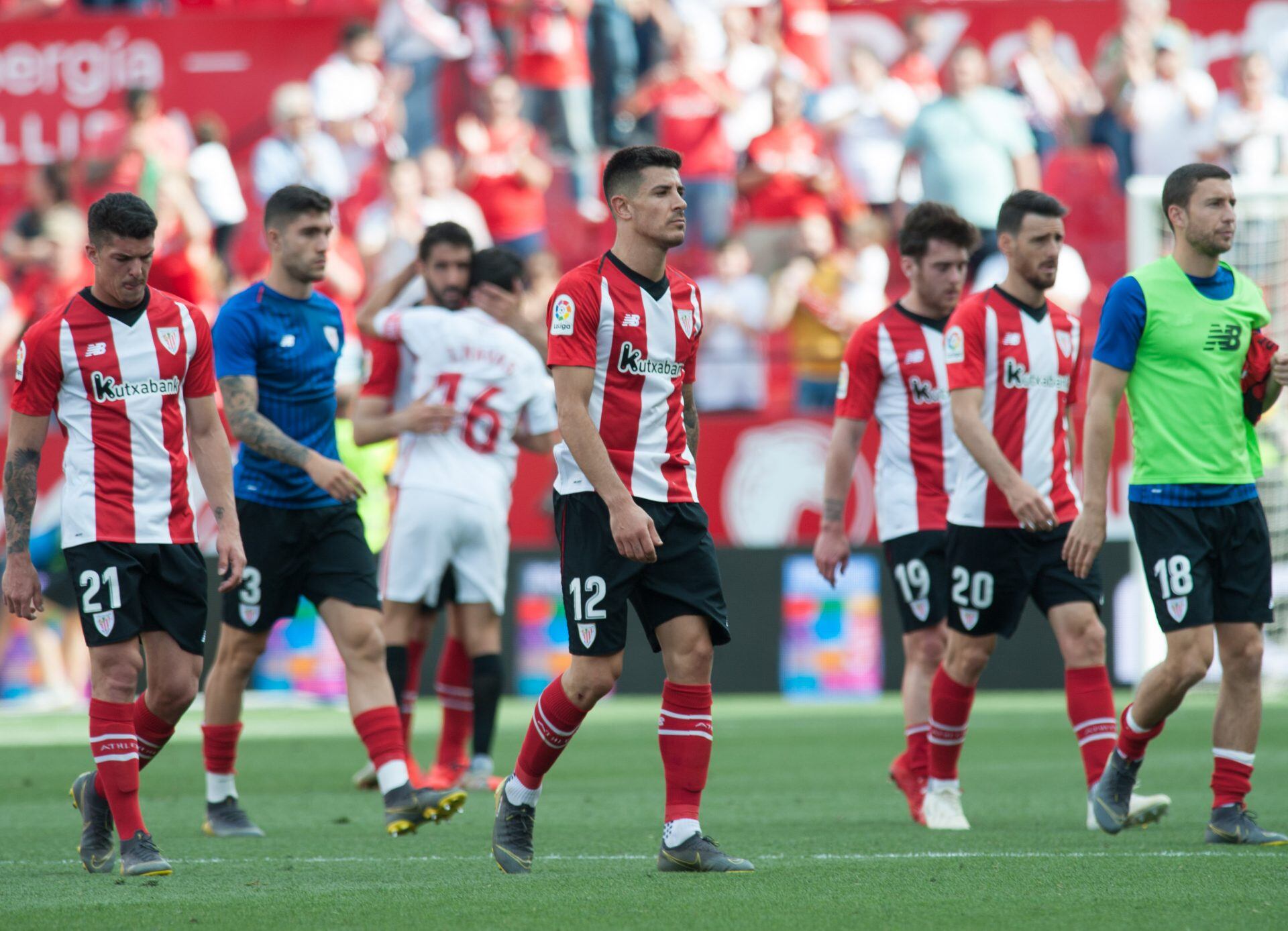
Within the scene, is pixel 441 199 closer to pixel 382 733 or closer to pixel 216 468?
pixel 382 733

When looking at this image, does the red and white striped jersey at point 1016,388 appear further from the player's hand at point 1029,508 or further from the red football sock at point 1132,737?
the red football sock at point 1132,737

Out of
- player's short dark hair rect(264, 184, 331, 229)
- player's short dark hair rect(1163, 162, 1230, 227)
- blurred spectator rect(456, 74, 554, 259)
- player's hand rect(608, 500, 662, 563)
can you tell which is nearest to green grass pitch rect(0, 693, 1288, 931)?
player's hand rect(608, 500, 662, 563)

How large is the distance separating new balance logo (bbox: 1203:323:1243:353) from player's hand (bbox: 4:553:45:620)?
13.3ft

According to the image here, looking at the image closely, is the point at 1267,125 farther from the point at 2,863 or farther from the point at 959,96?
the point at 2,863

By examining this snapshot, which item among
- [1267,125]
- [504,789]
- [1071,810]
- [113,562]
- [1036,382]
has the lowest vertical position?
[1071,810]

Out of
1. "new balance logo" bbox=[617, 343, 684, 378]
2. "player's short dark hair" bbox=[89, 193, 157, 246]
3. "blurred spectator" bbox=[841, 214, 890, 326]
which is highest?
"blurred spectator" bbox=[841, 214, 890, 326]

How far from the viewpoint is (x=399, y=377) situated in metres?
8.78

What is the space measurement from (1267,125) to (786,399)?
510 centimetres

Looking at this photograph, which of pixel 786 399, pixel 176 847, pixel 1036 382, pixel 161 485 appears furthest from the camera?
pixel 786 399

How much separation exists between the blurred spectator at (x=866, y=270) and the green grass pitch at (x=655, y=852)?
548 cm

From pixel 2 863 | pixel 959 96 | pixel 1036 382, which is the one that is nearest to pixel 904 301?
pixel 1036 382

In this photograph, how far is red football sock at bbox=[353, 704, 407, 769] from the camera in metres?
6.71

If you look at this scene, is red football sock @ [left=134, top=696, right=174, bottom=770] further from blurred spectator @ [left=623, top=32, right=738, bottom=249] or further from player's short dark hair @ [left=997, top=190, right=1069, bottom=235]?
blurred spectator @ [left=623, top=32, right=738, bottom=249]

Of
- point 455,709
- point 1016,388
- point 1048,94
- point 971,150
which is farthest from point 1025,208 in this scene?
point 1048,94
